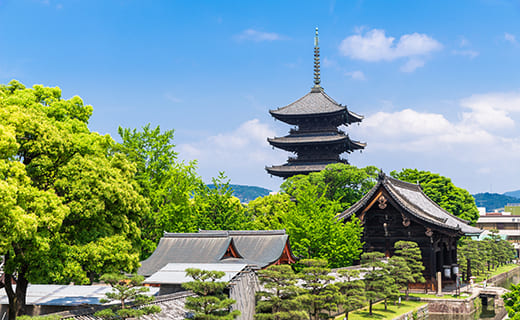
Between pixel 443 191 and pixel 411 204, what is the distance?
3125cm

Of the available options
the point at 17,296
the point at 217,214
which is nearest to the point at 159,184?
the point at 217,214

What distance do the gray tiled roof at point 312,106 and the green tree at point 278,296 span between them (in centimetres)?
4483

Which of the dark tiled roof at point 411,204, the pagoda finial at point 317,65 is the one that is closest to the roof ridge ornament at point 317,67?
the pagoda finial at point 317,65

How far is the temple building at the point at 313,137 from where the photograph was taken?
6450 cm

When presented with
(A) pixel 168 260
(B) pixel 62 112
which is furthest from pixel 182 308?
(A) pixel 168 260

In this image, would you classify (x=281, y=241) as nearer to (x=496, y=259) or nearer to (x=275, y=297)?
(x=275, y=297)

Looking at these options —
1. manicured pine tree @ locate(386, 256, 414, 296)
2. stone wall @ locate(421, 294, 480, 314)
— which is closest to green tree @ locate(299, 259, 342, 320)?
manicured pine tree @ locate(386, 256, 414, 296)

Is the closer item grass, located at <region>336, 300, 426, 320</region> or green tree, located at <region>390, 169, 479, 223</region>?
grass, located at <region>336, 300, 426, 320</region>

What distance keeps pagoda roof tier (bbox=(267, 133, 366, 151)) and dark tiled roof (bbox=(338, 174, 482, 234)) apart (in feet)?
65.6

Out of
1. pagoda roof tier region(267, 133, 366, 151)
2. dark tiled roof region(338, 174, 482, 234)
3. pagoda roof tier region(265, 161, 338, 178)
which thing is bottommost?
dark tiled roof region(338, 174, 482, 234)

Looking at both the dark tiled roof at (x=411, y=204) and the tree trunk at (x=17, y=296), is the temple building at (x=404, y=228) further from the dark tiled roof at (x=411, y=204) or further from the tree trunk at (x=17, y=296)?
the tree trunk at (x=17, y=296)

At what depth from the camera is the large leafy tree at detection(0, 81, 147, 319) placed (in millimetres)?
15602

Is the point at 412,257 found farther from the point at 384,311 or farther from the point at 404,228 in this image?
the point at 384,311

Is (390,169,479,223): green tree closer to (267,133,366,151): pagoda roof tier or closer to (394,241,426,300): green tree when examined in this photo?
(267,133,366,151): pagoda roof tier
